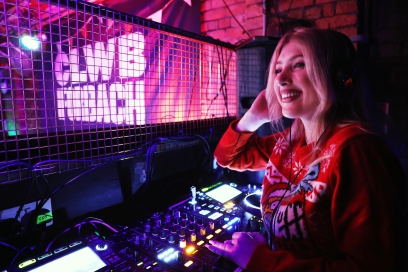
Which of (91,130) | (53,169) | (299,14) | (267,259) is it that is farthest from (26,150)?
(299,14)

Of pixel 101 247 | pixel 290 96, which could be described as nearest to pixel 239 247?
pixel 101 247

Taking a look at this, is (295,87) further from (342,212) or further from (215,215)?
(215,215)

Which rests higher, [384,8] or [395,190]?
[384,8]

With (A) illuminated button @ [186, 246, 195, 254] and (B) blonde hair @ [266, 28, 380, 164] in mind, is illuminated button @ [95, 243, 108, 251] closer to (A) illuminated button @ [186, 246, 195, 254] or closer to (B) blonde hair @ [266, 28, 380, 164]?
(A) illuminated button @ [186, 246, 195, 254]

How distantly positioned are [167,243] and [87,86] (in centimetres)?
60

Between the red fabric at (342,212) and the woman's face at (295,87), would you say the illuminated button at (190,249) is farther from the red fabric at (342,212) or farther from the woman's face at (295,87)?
the woman's face at (295,87)

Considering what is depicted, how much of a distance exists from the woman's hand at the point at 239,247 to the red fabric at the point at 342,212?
0.06ft

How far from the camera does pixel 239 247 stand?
2.54ft

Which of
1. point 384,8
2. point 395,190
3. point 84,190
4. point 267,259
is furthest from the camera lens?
point 384,8

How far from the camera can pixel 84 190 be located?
3.18 feet

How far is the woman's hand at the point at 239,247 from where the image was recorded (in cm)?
75

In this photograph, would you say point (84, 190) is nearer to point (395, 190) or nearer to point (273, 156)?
point (273, 156)

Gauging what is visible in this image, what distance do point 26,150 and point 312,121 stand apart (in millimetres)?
910

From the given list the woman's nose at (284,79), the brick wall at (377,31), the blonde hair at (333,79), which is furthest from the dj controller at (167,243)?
the brick wall at (377,31)
